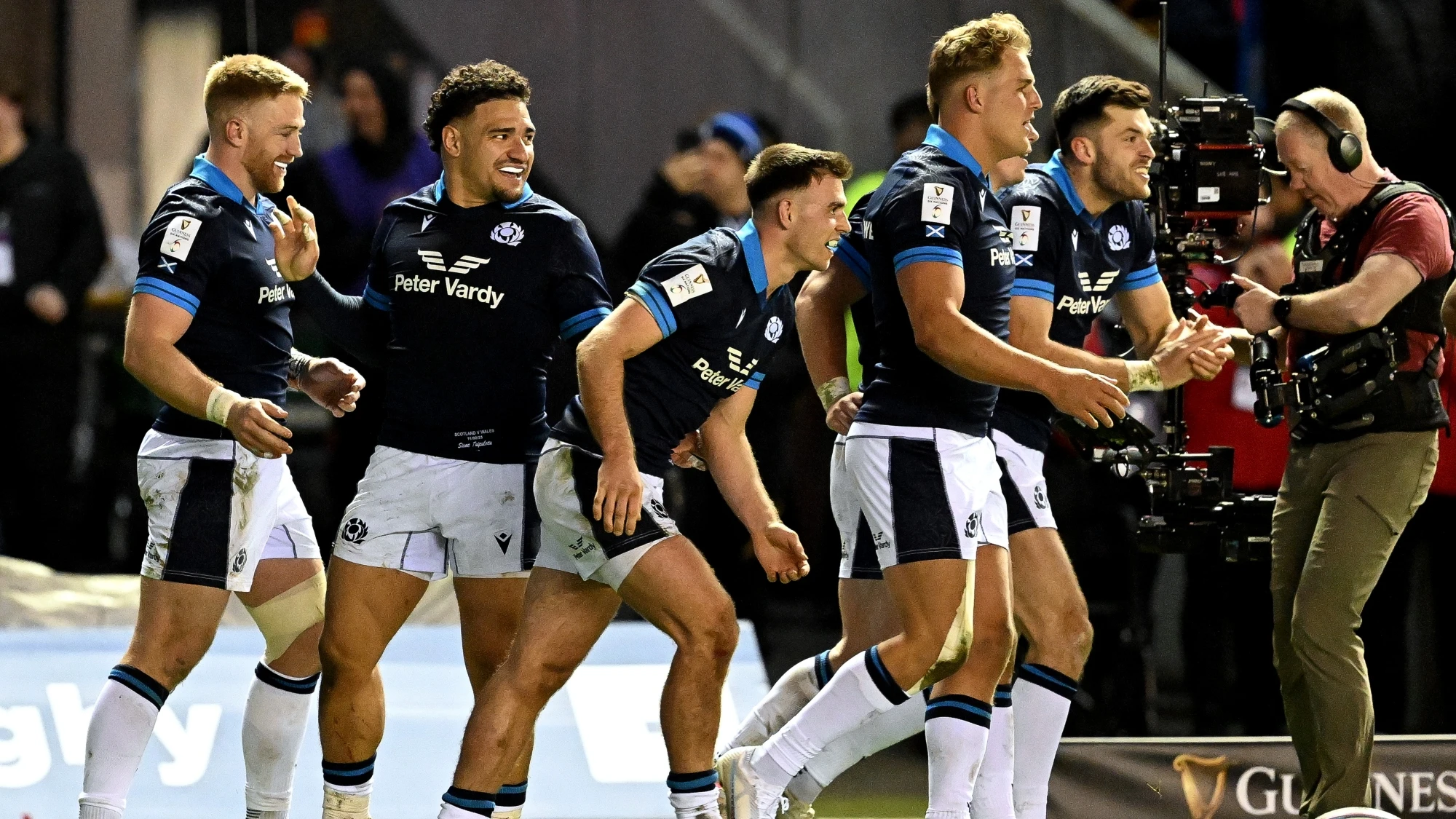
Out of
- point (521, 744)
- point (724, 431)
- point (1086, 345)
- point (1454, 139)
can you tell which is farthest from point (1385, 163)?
point (521, 744)

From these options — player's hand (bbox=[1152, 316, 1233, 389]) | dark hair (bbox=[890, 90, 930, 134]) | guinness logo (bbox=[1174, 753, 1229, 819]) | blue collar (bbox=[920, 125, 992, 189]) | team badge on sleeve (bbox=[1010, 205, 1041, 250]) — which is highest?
dark hair (bbox=[890, 90, 930, 134])

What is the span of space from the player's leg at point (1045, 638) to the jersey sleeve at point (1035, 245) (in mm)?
663

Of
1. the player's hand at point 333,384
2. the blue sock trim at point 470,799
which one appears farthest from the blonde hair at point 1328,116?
the blue sock trim at point 470,799

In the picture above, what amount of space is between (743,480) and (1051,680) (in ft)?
3.52

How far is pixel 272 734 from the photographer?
507 centimetres

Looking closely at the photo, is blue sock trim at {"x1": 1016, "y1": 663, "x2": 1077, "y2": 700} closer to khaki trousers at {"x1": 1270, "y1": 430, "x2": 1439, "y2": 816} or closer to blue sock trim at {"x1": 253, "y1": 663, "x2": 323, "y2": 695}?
khaki trousers at {"x1": 1270, "y1": 430, "x2": 1439, "y2": 816}

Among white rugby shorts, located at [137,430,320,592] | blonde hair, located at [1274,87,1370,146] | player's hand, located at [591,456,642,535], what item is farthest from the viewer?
blonde hair, located at [1274,87,1370,146]

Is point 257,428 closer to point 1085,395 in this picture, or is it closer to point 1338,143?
point 1085,395

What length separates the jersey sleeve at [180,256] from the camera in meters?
4.73

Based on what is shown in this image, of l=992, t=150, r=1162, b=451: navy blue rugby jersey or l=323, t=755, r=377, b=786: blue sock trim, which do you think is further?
l=992, t=150, r=1162, b=451: navy blue rugby jersey

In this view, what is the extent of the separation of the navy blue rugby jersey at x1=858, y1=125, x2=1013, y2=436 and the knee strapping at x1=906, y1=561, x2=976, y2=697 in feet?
1.35

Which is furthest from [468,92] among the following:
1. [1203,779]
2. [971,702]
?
[1203,779]

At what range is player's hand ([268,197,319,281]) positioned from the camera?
16.6ft

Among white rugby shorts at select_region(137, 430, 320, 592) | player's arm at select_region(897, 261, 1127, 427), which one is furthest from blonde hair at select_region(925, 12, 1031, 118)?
white rugby shorts at select_region(137, 430, 320, 592)
